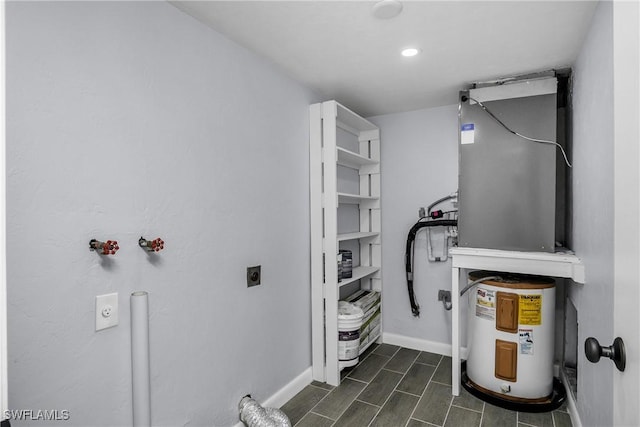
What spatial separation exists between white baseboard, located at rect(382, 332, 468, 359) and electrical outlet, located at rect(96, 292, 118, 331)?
2584mm

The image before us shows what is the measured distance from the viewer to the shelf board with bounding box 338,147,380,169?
2.71 metres

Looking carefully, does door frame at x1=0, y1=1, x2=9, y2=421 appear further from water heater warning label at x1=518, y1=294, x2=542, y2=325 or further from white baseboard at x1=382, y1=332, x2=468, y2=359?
white baseboard at x1=382, y1=332, x2=468, y2=359

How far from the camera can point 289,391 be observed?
2312 millimetres

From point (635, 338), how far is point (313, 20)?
1.69m

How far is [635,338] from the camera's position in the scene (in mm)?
688

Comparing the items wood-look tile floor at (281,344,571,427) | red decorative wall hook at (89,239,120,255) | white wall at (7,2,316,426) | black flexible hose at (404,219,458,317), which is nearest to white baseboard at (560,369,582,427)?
wood-look tile floor at (281,344,571,427)

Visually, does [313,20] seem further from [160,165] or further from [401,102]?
[401,102]

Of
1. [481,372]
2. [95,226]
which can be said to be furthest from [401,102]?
[95,226]

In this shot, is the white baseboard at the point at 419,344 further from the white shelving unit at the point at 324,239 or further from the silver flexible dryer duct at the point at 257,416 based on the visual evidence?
the silver flexible dryer duct at the point at 257,416

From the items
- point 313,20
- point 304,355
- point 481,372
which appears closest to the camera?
point 313,20

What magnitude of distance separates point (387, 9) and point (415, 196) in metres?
1.89

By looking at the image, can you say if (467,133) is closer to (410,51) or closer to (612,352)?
(410,51)

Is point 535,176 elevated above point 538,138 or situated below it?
below

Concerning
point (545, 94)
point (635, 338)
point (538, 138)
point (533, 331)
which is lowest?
point (533, 331)
